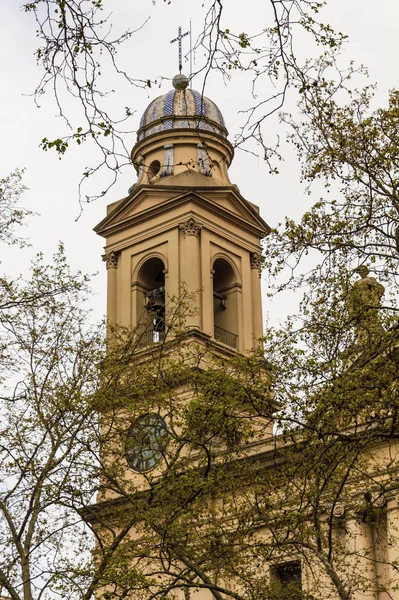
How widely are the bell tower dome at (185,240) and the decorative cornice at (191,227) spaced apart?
0.03 meters

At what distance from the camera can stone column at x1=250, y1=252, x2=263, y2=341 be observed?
126ft

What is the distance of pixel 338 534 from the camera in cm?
2605

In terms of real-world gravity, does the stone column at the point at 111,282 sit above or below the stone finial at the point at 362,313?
above

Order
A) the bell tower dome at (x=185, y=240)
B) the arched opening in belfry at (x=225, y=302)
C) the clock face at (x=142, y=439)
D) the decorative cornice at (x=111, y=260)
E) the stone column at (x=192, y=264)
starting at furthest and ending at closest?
the decorative cornice at (x=111, y=260)
the arched opening in belfry at (x=225, y=302)
the bell tower dome at (x=185, y=240)
the stone column at (x=192, y=264)
the clock face at (x=142, y=439)

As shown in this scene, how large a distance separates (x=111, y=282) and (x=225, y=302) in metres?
3.91

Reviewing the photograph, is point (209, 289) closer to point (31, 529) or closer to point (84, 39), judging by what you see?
point (31, 529)

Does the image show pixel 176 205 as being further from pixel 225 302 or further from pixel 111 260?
pixel 225 302

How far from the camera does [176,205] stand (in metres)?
38.5

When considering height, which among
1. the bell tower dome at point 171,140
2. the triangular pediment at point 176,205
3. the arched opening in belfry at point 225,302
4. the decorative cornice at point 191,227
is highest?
the bell tower dome at point 171,140

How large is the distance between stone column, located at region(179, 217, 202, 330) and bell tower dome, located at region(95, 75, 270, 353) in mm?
32

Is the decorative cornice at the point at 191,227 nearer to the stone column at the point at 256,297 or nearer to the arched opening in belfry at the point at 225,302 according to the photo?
the arched opening in belfry at the point at 225,302

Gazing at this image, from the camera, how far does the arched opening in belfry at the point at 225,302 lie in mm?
37781

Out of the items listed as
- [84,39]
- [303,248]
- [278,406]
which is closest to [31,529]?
[278,406]

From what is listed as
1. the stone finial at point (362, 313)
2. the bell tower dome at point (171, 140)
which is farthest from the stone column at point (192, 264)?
the stone finial at point (362, 313)
